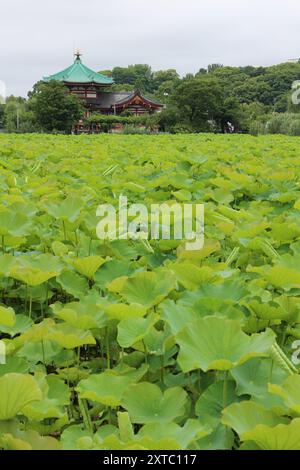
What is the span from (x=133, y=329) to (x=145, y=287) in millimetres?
140

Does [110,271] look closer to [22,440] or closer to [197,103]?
[22,440]

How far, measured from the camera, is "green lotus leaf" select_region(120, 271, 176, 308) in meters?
0.98

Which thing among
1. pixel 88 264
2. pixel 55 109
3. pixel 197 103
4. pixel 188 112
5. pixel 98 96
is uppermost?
pixel 98 96

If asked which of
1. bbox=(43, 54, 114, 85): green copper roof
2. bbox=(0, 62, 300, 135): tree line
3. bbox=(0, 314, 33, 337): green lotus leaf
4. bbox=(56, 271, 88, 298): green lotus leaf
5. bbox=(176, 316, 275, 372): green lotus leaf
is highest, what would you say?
bbox=(43, 54, 114, 85): green copper roof

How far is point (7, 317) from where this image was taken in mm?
897

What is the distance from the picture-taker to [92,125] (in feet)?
91.7

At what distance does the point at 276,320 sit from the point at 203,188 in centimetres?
145

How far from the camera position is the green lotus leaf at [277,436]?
0.59 metres

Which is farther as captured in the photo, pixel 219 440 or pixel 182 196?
pixel 182 196

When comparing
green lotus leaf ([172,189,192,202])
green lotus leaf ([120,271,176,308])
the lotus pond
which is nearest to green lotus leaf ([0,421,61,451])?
the lotus pond

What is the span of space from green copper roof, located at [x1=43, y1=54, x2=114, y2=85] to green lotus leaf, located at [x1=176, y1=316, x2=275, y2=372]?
31.8 meters

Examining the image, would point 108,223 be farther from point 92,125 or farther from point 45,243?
point 92,125

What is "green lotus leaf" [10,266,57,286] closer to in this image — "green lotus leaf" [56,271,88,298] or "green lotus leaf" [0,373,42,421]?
"green lotus leaf" [56,271,88,298]

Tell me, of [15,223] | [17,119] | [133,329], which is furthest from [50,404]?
[17,119]
